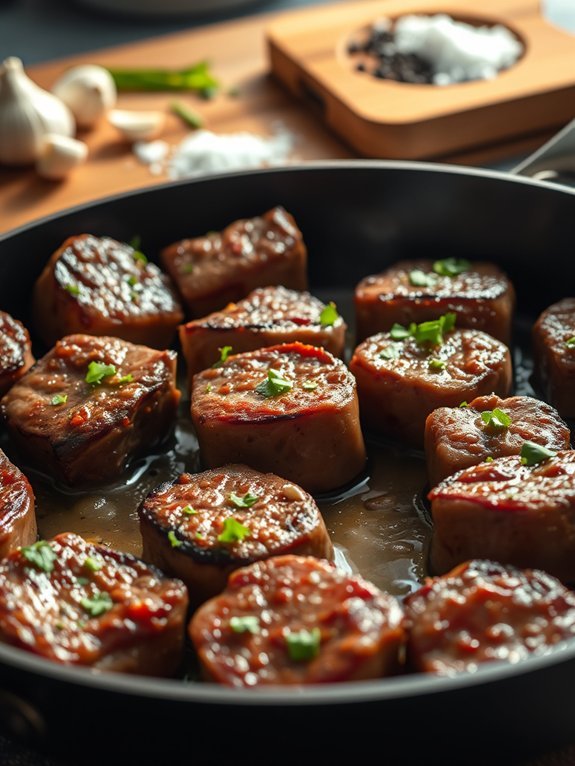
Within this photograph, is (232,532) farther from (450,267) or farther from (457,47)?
(457,47)

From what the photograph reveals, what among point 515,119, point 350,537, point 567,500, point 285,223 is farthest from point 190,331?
point 515,119

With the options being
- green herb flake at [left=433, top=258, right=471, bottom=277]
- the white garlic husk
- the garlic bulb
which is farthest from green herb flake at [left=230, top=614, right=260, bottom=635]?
the white garlic husk

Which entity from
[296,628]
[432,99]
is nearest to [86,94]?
[432,99]

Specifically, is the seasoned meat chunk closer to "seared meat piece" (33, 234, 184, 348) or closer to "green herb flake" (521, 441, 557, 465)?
"green herb flake" (521, 441, 557, 465)

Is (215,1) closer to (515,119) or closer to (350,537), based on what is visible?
(515,119)

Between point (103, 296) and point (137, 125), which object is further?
point (137, 125)

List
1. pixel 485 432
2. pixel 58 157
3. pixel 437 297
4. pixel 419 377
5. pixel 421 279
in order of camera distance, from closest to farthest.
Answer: pixel 485 432
pixel 419 377
pixel 437 297
pixel 421 279
pixel 58 157
